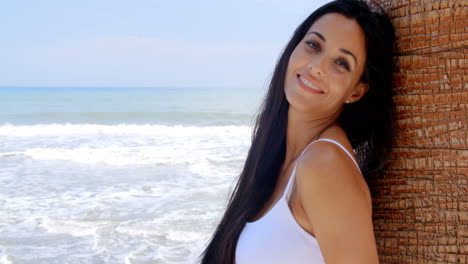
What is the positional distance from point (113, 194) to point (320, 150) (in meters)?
6.74

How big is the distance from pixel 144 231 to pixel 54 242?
3.37ft

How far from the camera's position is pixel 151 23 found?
52.0 metres

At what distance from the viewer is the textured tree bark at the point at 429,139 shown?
1191 mm

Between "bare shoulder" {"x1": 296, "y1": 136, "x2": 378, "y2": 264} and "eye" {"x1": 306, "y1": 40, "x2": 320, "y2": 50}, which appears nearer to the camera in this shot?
"bare shoulder" {"x1": 296, "y1": 136, "x2": 378, "y2": 264}

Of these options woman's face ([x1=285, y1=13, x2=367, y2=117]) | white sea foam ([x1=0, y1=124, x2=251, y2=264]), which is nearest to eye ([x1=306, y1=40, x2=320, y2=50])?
woman's face ([x1=285, y1=13, x2=367, y2=117])

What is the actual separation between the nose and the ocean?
1133mm

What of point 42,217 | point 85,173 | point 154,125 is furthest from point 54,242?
point 154,125

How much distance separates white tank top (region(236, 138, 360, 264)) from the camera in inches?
56.8

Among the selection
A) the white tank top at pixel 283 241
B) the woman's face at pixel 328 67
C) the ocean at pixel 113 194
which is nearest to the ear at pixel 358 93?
the woman's face at pixel 328 67

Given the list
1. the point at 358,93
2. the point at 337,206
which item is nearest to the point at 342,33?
the point at 358,93

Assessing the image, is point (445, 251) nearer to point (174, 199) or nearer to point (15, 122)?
point (174, 199)

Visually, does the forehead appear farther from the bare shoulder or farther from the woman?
the bare shoulder

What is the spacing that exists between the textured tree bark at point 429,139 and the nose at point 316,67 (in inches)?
11.7

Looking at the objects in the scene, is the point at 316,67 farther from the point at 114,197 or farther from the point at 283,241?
the point at 114,197
